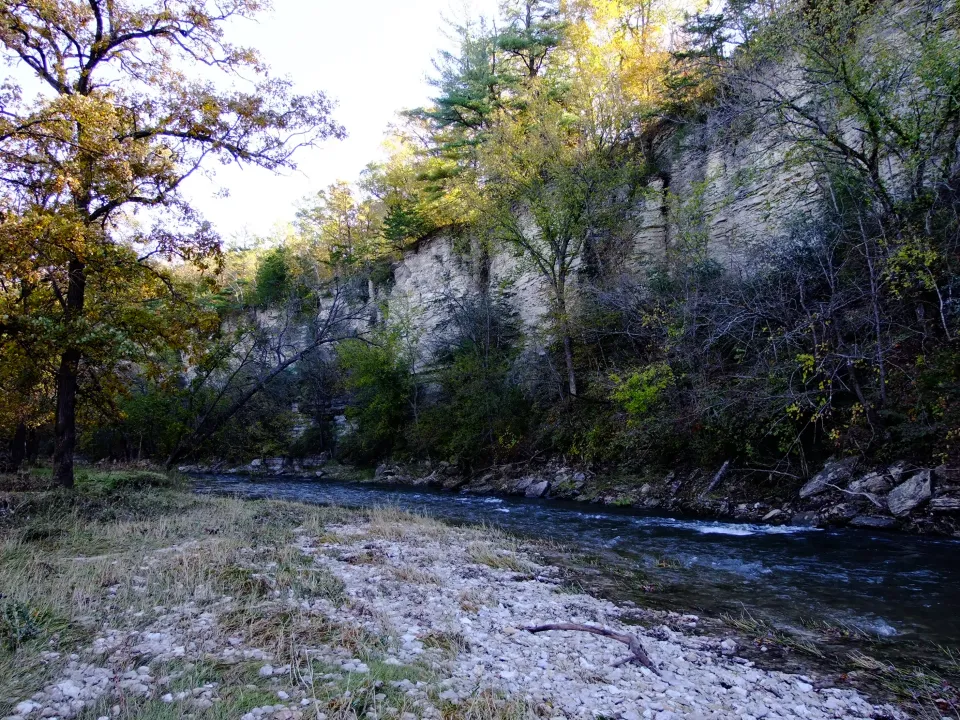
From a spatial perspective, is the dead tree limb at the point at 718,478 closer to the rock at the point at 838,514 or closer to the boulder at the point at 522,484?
the rock at the point at 838,514

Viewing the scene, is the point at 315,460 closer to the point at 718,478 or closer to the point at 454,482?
the point at 454,482

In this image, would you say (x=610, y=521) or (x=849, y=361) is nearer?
(x=849, y=361)

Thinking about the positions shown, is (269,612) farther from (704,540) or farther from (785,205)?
Answer: (785,205)

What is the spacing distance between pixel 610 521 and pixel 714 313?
6.11 meters

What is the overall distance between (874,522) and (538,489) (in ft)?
32.9

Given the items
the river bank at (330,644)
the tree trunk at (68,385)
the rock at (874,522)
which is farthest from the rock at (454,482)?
the rock at (874,522)

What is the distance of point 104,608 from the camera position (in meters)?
5.26

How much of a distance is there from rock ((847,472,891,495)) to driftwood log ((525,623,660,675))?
337 inches

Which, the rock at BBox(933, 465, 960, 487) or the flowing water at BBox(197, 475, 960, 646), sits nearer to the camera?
the flowing water at BBox(197, 475, 960, 646)

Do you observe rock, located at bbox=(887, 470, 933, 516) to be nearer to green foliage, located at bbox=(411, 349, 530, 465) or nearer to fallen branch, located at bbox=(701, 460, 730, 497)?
fallen branch, located at bbox=(701, 460, 730, 497)

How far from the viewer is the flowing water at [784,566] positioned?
20.9ft

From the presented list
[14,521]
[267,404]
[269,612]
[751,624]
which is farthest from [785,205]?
[267,404]

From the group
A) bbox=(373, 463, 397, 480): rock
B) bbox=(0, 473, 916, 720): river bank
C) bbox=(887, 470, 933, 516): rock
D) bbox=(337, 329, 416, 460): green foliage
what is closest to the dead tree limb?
bbox=(887, 470, 933, 516): rock

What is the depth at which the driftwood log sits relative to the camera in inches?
185
